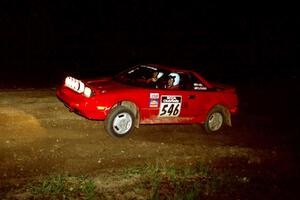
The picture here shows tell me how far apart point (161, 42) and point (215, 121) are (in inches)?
730

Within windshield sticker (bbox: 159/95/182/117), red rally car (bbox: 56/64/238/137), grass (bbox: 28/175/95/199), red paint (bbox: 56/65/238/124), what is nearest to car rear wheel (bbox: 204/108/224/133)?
red rally car (bbox: 56/64/238/137)

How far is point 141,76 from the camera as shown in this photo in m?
10.5

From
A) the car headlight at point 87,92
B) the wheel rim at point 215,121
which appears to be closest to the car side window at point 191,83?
the wheel rim at point 215,121

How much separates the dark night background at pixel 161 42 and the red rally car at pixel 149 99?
3.75 metres

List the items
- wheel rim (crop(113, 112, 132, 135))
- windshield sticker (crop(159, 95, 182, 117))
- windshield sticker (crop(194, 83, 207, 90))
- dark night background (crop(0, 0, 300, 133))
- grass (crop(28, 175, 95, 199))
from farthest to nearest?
dark night background (crop(0, 0, 300, 133)) → windshield sticker (crop(194, 83, 207, 90)) → windshield sticker (crop(159, 95, 182, 117)) → wheel rim (crop(113, 112, 132, 135)) → grass (crop(28, 175, 95, 199))

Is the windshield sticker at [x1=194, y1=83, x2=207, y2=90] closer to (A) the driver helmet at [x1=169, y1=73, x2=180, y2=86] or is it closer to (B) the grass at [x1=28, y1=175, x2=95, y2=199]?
(A) the driver helmet at [x1=169, y1=73, x2=180, y2=86]

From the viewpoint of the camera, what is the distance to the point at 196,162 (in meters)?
8.73

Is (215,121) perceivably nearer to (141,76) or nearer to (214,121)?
(214,121)

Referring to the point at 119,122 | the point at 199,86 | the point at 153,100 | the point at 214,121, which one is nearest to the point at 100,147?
the point at 119,122


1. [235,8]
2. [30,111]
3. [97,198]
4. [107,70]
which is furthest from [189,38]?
[97,198]

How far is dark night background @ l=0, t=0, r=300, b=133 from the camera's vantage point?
19.1 metres

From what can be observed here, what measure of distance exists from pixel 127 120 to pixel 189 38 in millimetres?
22598

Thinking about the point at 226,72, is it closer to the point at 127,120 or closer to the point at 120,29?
the point at 120,29

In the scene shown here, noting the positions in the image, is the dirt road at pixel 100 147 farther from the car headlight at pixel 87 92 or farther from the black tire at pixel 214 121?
the car headlight at pixel 87 92
